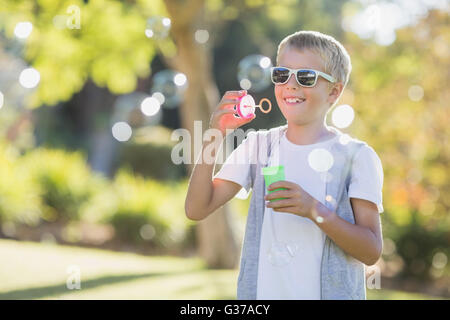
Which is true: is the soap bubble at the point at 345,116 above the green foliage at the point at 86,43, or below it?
below

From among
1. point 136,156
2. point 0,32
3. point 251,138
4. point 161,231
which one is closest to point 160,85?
point 251,138

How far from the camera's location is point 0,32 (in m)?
8.70

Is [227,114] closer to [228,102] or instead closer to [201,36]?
[228,102]

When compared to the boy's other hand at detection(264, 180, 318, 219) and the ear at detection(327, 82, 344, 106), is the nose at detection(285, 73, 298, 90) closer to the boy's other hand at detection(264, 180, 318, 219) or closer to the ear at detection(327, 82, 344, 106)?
the ear at detection(327, 82, 344, 106)

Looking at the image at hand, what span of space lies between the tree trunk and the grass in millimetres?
338

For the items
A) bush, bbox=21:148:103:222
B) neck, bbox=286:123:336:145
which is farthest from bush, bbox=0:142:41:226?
neck, bbox=286:123:336:145

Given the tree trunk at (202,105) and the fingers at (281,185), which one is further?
the tree trunk at (202,105)

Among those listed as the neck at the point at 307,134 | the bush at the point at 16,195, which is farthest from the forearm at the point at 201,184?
the bush at the point at 16,195

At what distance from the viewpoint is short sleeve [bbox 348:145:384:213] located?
212 cm

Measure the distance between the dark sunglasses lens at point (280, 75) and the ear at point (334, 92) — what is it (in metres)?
0.22

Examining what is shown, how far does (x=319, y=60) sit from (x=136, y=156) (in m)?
12.5

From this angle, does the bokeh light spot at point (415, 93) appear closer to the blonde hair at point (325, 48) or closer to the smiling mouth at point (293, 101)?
the blonde hair at point (325, 48)

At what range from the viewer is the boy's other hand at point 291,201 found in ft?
6.46
